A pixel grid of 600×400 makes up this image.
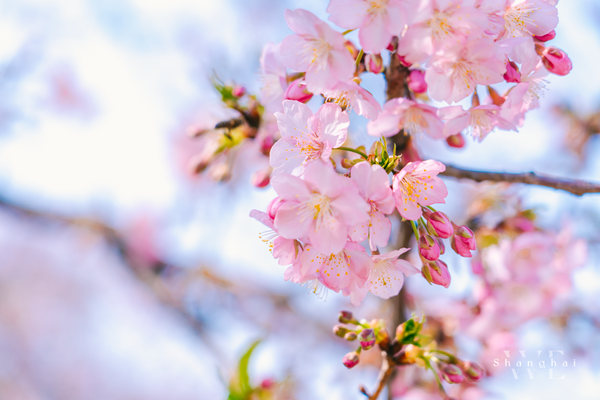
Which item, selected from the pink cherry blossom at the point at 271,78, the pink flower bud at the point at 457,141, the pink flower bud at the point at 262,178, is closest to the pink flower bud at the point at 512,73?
the pink flower bud at the point at 457,141

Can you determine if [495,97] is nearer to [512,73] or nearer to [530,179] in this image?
[512,73]

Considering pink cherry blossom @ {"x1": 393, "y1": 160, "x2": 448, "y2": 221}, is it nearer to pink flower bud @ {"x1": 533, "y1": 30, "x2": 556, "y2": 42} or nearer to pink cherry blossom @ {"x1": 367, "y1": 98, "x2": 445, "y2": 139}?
pink cherry blossom @ {"x1": 367, "y1": 98, "x2": 445, "y2": 139}

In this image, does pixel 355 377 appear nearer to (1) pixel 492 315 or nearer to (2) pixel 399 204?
(1) pixel 492 315

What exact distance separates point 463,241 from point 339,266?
14.4 inches

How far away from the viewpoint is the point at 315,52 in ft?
3.10

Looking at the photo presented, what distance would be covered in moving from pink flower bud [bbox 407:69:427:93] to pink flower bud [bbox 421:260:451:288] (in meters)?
0.50

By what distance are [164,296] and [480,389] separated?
2734mm

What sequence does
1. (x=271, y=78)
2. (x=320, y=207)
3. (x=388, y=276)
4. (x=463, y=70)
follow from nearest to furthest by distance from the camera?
(x=320, y=207), (x=463, y=70), (x=388, y=276), (x=271, y=78)

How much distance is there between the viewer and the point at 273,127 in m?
1.42

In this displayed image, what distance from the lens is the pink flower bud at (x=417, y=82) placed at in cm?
104

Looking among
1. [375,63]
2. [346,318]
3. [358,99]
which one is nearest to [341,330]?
[346,318]

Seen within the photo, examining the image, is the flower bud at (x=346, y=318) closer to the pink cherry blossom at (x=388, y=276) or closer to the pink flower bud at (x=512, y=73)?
the pink cherry blossom at (x=388, y=276)

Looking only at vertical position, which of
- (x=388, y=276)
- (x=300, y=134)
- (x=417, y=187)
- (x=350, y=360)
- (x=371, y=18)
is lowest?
(x=350, y=360)

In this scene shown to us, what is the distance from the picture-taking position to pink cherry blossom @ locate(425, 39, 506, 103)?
854 millimetres
